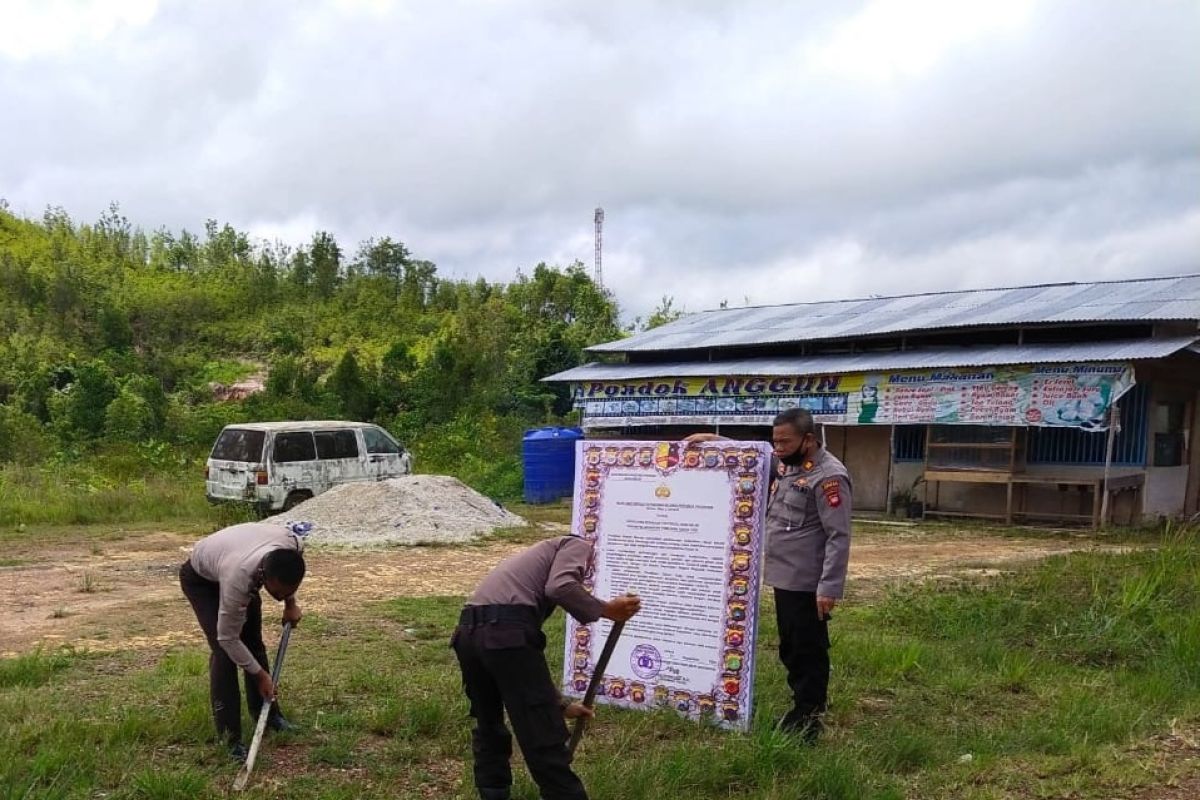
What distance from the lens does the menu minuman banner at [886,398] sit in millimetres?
14531

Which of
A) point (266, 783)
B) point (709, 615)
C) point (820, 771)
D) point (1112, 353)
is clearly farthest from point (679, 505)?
point (1112, 353)

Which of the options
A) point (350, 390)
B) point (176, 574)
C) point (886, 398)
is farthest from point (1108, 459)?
point (350, 390)

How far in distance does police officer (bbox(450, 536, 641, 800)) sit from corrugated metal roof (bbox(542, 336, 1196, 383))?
12.5m

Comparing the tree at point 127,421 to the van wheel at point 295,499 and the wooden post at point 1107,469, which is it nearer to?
the van wheel at point 295,499

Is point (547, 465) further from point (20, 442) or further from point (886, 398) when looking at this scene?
point (20, 442)

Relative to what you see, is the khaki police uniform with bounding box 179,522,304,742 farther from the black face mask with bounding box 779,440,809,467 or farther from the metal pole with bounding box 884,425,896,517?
the metal pole with bounding box 884,425,896,517

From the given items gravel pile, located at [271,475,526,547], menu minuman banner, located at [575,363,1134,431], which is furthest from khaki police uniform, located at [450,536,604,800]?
menu minuman banner, located at [575,363,1134,431]

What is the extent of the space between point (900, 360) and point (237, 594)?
14290 mm

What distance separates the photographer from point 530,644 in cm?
377

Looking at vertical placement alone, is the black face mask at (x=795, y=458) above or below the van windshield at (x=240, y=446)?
above

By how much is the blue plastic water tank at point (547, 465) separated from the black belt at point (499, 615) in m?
15.5

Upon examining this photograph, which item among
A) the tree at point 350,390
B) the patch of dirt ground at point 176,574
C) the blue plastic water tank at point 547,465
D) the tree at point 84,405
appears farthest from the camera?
the tree at point 350,390

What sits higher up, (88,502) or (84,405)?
(84,405)

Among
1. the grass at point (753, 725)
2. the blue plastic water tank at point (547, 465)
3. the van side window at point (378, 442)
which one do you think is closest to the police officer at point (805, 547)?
the grass at point (753, 725)
